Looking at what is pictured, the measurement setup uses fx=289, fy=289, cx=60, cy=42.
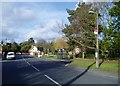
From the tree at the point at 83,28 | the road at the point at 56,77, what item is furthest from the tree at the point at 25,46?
the road at the point at 56,77

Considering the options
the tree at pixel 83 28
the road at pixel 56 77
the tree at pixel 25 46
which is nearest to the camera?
the road at pixel 56 77

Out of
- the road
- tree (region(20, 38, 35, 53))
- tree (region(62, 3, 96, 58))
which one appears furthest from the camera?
tree (region(20, 38, 35, 53))

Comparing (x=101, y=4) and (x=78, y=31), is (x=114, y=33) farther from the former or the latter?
(x=78, y=31)

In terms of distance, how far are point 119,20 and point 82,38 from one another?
18989mm

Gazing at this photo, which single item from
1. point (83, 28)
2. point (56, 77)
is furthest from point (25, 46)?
point (56, 77)

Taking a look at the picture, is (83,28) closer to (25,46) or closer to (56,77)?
(56,77)

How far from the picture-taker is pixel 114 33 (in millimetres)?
39969

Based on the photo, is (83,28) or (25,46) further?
(25,46)

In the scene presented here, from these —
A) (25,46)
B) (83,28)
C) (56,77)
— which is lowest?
(56,77)

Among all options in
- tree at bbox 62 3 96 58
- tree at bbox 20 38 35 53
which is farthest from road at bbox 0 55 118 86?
tree at bbox 20 38 35 53

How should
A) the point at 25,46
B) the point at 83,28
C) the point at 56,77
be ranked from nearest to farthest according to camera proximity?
the point at 56,77 → the point at 83,28 → the point at 25,46

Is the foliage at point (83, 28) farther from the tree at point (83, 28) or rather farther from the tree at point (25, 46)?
the tree at point (25, 46)

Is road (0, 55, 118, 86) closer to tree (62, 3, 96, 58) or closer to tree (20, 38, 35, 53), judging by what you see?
tree (62, 3, 96, 58)

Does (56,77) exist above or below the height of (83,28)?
below
